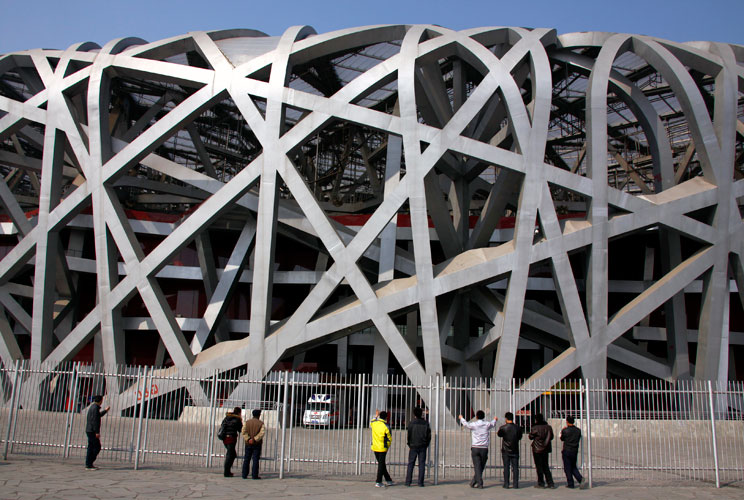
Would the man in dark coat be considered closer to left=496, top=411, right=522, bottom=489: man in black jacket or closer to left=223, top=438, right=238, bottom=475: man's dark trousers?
left=223, top=438, right=238, bottom=475: man's dark trousers

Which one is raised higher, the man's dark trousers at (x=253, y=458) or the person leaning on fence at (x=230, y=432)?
the person leaning on fence at (x=230, y=432)

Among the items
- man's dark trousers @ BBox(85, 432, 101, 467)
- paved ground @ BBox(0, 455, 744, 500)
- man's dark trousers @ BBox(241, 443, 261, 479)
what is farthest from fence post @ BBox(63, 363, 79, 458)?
man's dark trousers @ BBox(241, 443, 261, 479)

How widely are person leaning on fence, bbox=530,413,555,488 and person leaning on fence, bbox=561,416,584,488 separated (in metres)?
0.29

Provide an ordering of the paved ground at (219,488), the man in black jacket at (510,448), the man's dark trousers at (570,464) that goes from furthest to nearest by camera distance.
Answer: the man's dark trousers at (570,464) → the man in black jacket at (510,448) → the paved ground at (219,488)

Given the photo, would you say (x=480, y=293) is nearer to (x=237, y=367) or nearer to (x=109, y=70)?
(x=237, y=367)

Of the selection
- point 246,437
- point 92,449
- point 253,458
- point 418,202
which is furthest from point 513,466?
point 418,202

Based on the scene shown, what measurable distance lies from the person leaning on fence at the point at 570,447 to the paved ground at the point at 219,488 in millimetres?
301

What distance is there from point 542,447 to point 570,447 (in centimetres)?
58

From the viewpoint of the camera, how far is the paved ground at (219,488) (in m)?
9.09

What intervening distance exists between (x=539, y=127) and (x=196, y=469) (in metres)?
16.1

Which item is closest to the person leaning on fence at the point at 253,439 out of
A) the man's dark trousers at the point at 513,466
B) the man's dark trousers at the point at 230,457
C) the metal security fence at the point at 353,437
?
the man's dark trousers at the point at 230,457

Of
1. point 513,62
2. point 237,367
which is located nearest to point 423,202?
point 513,62

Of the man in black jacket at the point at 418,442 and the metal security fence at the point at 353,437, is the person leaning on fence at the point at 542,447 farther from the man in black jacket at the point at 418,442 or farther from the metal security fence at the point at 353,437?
the man in black jacket at the point at 418,442

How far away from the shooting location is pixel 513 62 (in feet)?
72.4
